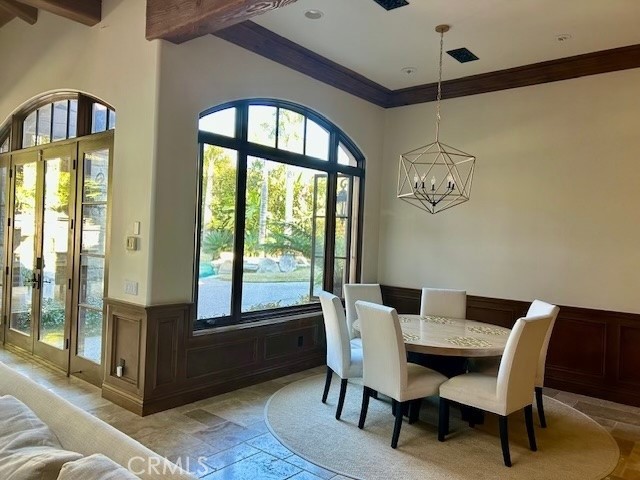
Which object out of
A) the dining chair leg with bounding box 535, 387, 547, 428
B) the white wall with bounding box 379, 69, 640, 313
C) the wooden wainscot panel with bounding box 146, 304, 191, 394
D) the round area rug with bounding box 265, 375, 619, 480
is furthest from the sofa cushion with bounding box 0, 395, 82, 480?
the white wall with bounding box 379, 69, 640, 313

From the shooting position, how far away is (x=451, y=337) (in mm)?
3506

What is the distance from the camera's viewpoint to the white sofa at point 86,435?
123 cm

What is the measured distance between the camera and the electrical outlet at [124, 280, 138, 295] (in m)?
3.69

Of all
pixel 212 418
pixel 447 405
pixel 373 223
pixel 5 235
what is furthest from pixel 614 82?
pixel 5 235

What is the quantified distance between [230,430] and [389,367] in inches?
50.3

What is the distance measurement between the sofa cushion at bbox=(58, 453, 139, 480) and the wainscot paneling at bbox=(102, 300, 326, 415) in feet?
8.40

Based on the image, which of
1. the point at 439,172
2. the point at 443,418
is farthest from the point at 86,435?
the point at 439,172

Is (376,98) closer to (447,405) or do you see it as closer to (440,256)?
(440,256)

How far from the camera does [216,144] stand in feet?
13.7

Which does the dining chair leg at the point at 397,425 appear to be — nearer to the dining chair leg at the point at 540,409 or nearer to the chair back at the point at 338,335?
the chair back at the point at 338,335

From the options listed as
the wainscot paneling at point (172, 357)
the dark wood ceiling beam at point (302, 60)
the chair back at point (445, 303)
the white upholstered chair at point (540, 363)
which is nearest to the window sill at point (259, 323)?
the wainscot paneling at point (172, 357)

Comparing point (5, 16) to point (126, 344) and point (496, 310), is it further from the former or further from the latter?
point (496, 310)

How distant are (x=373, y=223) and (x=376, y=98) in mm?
1635

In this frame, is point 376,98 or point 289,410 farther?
point 376,98
